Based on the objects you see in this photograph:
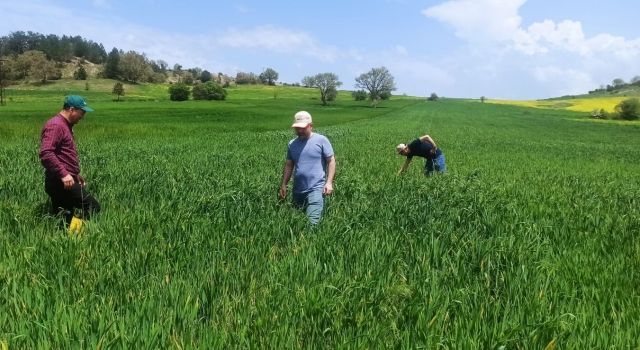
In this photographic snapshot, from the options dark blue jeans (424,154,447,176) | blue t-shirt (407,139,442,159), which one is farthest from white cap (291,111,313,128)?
dark blue jeans (424,154,447,176)

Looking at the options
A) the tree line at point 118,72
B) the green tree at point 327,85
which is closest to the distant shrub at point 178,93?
the tree line at point 118,72

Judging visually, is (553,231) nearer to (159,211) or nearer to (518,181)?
(159,211)

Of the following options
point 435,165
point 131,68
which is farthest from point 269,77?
point 435,165

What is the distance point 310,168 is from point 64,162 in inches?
123

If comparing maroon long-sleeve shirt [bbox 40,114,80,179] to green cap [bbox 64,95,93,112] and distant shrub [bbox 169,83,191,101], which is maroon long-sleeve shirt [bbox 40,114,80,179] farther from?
distant shrub [bbox 169,83,191,101]

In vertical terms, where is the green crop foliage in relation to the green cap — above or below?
below

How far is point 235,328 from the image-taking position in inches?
116

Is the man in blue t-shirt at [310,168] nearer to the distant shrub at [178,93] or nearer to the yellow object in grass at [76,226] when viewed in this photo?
the yellow object in grass at [76,226]

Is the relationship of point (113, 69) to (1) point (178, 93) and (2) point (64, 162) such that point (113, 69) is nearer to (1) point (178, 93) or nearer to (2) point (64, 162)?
(1) point (178, 93)

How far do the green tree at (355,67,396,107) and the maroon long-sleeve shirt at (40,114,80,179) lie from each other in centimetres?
10240

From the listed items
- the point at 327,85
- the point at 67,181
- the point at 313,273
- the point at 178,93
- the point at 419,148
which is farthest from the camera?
the point at 327,85

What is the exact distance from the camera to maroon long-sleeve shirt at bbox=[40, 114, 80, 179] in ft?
17.7

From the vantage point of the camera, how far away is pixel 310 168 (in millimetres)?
6242

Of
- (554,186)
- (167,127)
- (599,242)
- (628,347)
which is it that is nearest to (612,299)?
(628,347)
